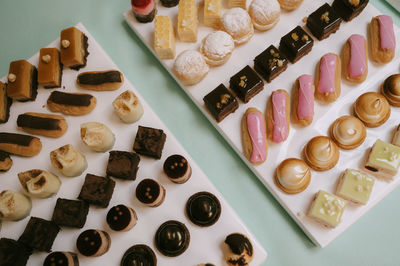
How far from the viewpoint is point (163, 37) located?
2428mm

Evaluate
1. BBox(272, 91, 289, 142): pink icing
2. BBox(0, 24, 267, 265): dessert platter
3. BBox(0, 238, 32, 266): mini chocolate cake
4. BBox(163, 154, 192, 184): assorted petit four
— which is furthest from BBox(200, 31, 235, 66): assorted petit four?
BBox(0, 238, 32, 266): mini chocolate cake

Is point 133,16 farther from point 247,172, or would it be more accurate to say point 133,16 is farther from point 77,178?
point 247,172

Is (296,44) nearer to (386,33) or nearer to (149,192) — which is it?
(386,33)

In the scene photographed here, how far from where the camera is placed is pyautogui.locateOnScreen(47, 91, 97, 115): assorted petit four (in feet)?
7.56

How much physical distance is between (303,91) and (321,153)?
1.38 ft

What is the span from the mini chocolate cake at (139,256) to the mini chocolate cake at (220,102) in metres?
0.94

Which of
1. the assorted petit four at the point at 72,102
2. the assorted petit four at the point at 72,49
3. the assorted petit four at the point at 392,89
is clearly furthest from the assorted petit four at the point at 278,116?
the assorted petit four at the point at 72,49

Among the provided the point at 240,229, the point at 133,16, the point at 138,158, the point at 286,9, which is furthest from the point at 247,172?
the point at 133,16

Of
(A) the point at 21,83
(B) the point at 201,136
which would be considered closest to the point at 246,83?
(B) the point at 201,136

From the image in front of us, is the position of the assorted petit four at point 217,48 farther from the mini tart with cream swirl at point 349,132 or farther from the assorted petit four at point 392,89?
the assorted petit four at point 392,89

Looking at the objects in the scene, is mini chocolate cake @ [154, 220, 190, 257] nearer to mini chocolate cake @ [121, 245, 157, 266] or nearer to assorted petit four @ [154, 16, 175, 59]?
mini chocolate cake @ [121, 245, 157, 266]

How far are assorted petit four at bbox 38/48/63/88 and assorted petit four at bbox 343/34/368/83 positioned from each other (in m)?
1.96

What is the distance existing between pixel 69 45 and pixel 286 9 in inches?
61.0

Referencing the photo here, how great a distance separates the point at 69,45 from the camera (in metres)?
2.40
